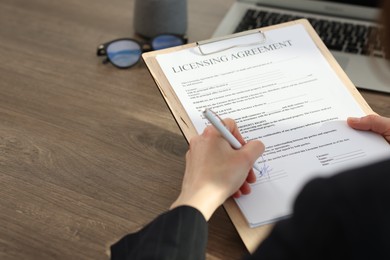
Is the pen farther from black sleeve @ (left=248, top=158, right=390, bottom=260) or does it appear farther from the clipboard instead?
black sleeve @ (left=248, top=158, right=390, bottom=260)

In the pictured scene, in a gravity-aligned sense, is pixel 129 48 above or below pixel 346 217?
Result: below

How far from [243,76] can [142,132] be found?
0.72 ft

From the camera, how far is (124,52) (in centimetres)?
131

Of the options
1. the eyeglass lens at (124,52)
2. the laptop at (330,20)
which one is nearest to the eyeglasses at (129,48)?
the eyeglass lens at (124,52)

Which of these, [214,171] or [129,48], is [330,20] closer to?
[129,48]

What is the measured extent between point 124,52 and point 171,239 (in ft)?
1.97

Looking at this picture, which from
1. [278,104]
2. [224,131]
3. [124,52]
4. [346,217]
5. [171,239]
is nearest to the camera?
[346,217]

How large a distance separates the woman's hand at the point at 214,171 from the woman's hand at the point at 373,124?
178 millimetres

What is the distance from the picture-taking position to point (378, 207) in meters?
0.58

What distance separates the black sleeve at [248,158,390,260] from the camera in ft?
1.90

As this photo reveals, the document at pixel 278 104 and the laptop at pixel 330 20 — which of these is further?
the laptop at pixel 330 20

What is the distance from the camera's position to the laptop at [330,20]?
51.2 inches

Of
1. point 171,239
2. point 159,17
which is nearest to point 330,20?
point 159,17

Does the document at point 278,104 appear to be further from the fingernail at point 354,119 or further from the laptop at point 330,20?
the laptop at point 330,20
